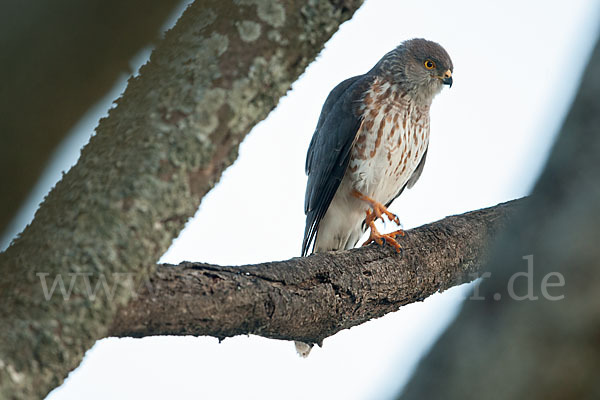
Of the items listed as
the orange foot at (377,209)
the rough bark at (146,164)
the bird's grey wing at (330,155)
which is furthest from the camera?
the bird's grey wing at (330,155)

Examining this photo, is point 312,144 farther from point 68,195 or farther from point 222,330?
point 68,195

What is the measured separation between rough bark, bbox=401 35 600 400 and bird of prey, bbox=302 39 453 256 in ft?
13.5

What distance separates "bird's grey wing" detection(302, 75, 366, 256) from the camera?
17.9ft

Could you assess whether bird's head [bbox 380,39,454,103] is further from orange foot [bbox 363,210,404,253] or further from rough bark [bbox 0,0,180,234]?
rough bark [bbox 0,0,180,234]

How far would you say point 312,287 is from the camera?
10.6ft

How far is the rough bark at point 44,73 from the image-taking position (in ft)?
3.67

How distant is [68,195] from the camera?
71.1 inches

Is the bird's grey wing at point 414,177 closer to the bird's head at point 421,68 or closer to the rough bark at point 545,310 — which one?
the bird's head at point 421,68

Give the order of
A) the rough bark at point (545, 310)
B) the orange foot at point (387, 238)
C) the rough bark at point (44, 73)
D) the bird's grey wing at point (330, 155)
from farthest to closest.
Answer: the bird's grey wing at point (330, 155)
the orange foot at point (387, 238)
the rough bark at point (44, 73)
the rough bark at point (545, 310)

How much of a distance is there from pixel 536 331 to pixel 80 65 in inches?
37.0

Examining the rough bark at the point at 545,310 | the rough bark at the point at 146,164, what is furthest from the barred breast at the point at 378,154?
the rough bark at the point at 545,310

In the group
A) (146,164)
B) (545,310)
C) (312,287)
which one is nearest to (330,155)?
(312,287)

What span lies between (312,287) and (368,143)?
2453 mm

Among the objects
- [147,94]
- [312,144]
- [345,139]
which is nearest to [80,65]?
[147,94]
